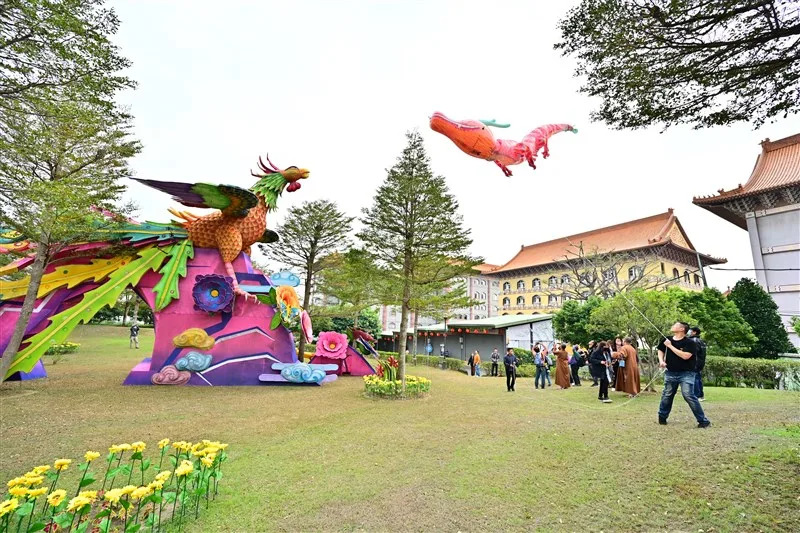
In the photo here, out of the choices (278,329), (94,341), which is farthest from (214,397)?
(94,341)

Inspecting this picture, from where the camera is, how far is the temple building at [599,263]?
29.8 metres

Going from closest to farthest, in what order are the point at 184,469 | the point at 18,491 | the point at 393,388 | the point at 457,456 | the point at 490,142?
the point at 18,491 < the point at 184,469 < the point at 457,456 < the point at 490,142 < the point at 393,388

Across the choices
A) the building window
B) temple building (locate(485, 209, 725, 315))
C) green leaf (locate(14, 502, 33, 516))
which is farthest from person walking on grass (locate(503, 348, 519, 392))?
the building window

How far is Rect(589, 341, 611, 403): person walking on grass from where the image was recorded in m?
9.08

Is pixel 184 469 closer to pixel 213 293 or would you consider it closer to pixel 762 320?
pixel 213 293

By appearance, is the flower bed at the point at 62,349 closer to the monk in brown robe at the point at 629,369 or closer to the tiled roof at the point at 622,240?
the monk in brown robe at the point at 629,369

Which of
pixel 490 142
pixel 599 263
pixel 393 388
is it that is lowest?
pixel 393 388

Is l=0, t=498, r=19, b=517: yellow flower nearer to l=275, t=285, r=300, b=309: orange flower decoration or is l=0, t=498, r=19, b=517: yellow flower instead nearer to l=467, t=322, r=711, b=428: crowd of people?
l=467, t=322, r=711, b=428: crowd of people

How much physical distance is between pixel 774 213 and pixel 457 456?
26.6 metres

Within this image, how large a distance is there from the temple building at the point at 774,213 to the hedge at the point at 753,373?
401 inches

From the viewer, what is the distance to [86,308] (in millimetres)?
10156

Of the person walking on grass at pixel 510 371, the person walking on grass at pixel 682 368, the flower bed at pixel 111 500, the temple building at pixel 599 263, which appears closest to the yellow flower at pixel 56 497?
the flower bed at pixel 111 500

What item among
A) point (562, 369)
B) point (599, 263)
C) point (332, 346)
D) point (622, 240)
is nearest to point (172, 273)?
point (332, 346)

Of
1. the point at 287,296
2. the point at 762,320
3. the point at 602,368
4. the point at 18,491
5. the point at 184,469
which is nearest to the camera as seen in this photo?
the point at 18,491
